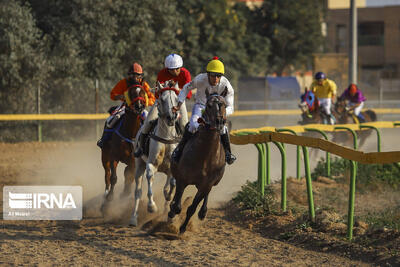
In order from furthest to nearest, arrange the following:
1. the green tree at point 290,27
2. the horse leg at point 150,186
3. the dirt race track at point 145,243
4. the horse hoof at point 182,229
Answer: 1. the green tree at point 290,27
2. the horse leg at point 150,186
3. the horse hoof at point 182,229
4. the dirt race track at point 145,243

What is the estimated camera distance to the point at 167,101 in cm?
1009

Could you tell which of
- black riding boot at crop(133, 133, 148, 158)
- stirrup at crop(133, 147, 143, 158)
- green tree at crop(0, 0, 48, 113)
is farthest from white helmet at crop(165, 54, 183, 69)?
green tree at crop(0, 0, 48, 113)

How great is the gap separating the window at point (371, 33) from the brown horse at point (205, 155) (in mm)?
54721

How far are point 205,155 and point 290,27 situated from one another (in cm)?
3849

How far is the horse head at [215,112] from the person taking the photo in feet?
28.6

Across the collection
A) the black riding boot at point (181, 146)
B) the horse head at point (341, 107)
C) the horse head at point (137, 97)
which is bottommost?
the black riding boot at point (181, 146)

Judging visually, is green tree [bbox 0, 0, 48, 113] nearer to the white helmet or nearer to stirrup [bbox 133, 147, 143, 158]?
the white helmet

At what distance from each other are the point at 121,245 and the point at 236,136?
173 inches

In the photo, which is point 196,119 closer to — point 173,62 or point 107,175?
point 173,62

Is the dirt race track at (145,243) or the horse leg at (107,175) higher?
the horse leg at (107,175)

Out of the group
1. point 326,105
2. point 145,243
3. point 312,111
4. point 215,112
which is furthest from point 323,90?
point 145,243

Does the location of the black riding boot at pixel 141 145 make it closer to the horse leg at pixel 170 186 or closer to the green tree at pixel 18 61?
the horse leg at pixel 170 186

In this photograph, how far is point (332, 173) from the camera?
50.3ft

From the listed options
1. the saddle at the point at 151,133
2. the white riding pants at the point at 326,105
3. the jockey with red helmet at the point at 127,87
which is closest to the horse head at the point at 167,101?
the saddle at the point at 151,133
